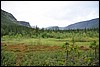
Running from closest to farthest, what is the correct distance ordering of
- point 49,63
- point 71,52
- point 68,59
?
point 49,63
point 68,59
point 71,52

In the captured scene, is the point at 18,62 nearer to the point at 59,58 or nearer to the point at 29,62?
the point at 29,62

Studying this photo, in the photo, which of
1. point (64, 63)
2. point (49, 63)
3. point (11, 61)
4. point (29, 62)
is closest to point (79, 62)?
point (64, 63)

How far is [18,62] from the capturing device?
1989 centimetres

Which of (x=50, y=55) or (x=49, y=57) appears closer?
(x=49, y=57)

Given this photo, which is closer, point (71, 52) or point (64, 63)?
point (64, 63)

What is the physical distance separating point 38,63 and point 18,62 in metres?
1.92

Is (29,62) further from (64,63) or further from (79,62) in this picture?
(79,62)

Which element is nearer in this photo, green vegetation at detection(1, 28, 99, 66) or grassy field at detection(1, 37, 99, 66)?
grassy field at detection(1, 37, 99, 66)

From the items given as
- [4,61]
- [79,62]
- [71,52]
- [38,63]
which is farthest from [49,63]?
[71,52]

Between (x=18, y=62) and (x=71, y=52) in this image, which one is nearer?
(x=18, y=62)

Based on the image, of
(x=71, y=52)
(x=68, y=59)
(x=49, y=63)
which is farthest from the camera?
(x=71, y=52)

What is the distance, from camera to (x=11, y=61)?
64.1 ft

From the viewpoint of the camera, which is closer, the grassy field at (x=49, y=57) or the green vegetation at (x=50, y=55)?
the grassy field at (x=49, y=57)

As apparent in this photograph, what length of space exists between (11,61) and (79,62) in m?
5.66
